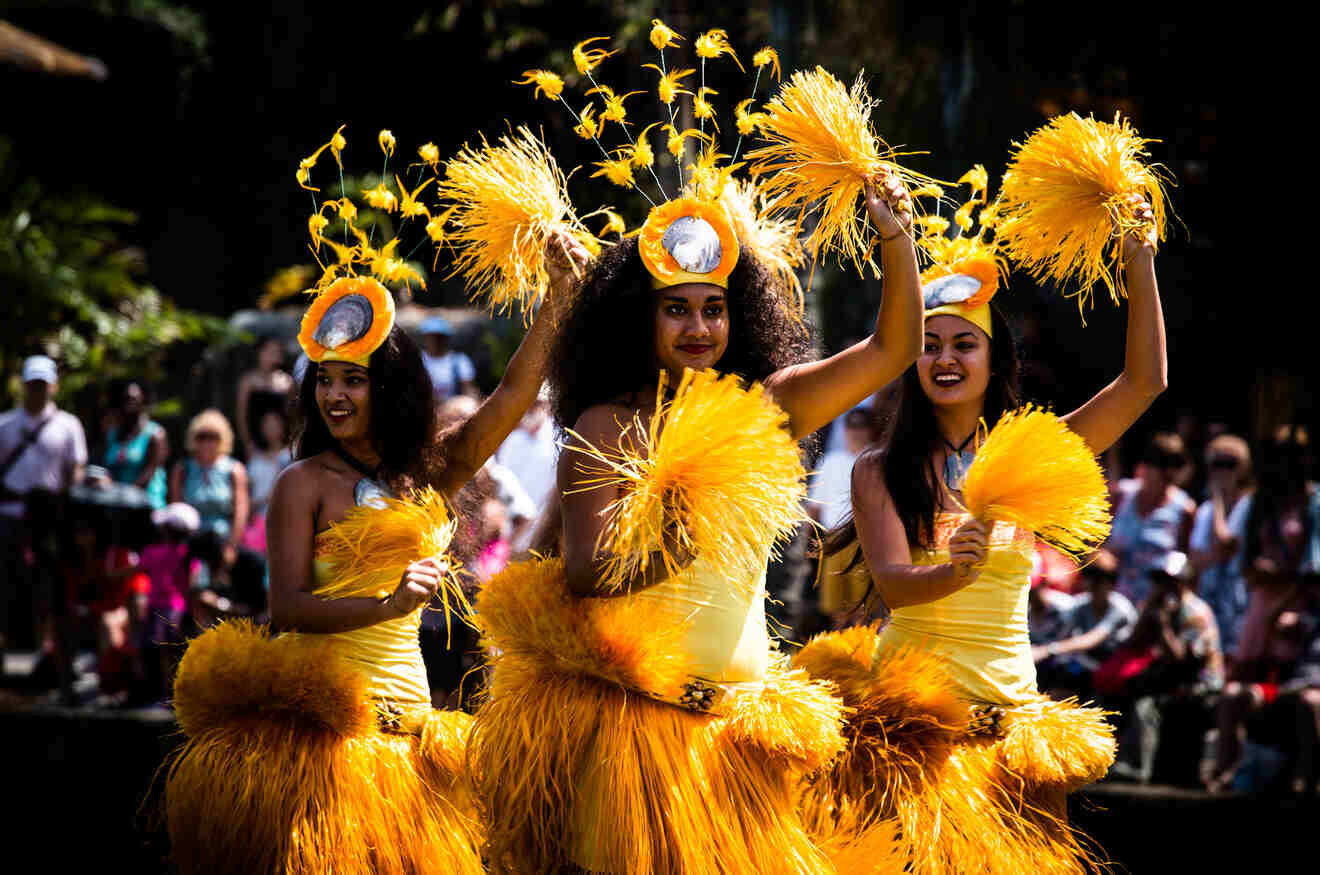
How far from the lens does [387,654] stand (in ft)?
11.1

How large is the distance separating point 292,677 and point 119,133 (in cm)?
1142

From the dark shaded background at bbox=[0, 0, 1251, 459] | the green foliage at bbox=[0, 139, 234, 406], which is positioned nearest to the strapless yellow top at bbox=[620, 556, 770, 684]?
the dark shaded background at bbox=[0, 0, 1251, 459]

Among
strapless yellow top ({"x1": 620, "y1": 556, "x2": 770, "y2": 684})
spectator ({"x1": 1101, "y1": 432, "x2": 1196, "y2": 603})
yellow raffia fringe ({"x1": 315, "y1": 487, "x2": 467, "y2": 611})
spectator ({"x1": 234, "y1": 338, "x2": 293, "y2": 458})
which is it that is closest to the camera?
strapless yellow top ({"x1": 620, "y1": 556, "x2": 770, "y2": 684})

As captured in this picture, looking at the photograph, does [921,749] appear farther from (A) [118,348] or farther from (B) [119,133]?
(B) [119,133]

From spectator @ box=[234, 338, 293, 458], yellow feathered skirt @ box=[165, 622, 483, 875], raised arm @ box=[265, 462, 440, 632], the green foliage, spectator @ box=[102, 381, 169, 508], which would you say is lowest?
yellow feathered skirt @ box=[165, 622, 483, 875]

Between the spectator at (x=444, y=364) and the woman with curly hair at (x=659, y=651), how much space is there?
532 cm

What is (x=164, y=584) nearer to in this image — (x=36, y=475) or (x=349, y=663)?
(x=36, y=475)

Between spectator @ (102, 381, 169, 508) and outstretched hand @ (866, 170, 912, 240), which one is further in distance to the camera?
spectator @ (102, 381, 169, 508)

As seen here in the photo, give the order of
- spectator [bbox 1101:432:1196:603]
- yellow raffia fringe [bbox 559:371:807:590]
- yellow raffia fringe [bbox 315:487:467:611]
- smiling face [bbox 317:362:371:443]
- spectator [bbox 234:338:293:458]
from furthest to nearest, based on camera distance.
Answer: spectator [bbox 234:338:293:458]
spectator [bbox 1101:432:1196:603]
smiling face [bbox 317:362:371:443]
yellow raffia fringe [bbox 315:487:467:611]
yellow raffia fringe [bbox 559:371:807:590]

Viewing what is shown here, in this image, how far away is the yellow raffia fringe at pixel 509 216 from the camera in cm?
334

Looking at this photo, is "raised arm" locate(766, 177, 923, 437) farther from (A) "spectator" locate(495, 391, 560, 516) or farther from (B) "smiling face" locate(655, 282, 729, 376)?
(A) "spectator" locate(495, 391, 560, 516)

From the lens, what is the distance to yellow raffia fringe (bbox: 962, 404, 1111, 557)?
2758 millimetres

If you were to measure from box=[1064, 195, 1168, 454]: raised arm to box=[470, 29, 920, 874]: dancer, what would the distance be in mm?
675

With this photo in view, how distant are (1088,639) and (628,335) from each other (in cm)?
377
